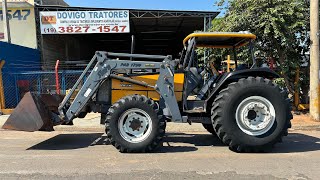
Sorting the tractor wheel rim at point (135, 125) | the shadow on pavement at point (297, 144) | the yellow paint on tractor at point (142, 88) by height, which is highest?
the yellow paint on tractor at point (142, 88)

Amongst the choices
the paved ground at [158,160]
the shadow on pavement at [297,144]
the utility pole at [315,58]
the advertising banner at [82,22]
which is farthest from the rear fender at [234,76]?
the advertising banner at [82,22]

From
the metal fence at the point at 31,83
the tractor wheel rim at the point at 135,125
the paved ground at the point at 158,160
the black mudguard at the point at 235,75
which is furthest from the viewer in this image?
the metal fence at the point at 31,83

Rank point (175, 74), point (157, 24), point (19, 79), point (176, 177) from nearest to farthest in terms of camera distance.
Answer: point (176, 177) < point (175, 74) < point (19, 79) < point (157, 24)

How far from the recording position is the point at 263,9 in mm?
11688

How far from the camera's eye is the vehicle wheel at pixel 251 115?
660 centimetres

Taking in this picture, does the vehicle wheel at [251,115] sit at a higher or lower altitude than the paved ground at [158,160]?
higher

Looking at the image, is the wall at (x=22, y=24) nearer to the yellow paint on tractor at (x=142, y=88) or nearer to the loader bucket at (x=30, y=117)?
the loader bucket at (x=30, y=117)

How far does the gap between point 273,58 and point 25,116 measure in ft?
29.0

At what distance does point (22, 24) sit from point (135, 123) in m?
15.8

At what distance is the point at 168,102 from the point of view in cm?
701

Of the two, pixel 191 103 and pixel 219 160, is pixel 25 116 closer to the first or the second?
pixel 191 103

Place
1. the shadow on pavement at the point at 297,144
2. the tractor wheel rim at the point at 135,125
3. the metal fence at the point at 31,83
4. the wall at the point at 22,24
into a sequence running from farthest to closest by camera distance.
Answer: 1. the wall at the point at 22,24
2. the metal fence at the point at 31,83
3. the shadow on pavement at the point at 297,144
4. the tractor wheel rim at the point at 135,125

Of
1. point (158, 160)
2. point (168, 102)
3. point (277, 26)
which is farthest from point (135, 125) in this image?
point (277, 26)

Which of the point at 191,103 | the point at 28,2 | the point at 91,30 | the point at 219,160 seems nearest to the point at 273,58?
the point at 191,103
